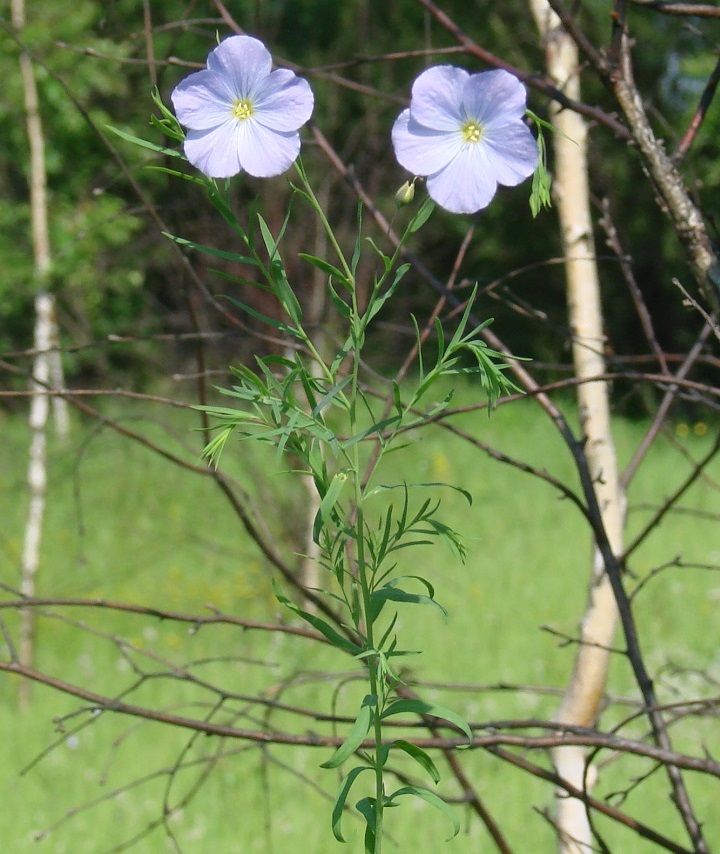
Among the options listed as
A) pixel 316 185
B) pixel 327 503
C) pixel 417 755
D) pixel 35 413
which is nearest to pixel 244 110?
pixel 327 503

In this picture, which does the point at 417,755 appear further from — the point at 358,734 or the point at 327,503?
the point at 327,503

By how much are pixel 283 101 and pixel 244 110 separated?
1.5 inches

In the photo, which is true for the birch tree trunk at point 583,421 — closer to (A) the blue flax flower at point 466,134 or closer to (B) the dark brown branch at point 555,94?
(B) the dark brown branch at point 555,94

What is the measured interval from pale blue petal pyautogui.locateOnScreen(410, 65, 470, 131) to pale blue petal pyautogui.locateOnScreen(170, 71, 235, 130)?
166mm

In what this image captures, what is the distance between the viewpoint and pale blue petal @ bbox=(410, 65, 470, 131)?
89 centimetres

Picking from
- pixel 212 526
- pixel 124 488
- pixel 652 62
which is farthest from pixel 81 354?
pixel 652 62

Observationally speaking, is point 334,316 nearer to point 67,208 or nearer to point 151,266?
point 67,208

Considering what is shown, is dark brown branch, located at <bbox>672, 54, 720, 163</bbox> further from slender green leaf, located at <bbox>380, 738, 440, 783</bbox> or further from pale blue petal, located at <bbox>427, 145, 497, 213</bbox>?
slender green leaf, located at <bbox>380, 738, 440, 783</bbox>

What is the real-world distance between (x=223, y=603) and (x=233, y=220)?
7883mm

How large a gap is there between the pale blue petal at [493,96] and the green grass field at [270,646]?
1152 mm

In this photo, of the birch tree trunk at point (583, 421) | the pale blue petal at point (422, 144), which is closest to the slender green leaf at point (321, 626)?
the pale blue petal at point (422, 144)

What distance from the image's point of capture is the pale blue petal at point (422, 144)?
0.89 m

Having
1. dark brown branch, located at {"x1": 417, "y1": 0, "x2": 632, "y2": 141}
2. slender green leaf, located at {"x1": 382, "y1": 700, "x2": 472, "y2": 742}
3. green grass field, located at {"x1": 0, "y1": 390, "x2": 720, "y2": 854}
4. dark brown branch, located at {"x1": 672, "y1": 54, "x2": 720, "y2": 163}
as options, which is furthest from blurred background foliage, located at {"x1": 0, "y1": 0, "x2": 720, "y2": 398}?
slender green leaf, located at {"x1": 382, "y1": 700, "x2": 472, "y2": 742}

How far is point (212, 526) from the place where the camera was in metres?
10.6
